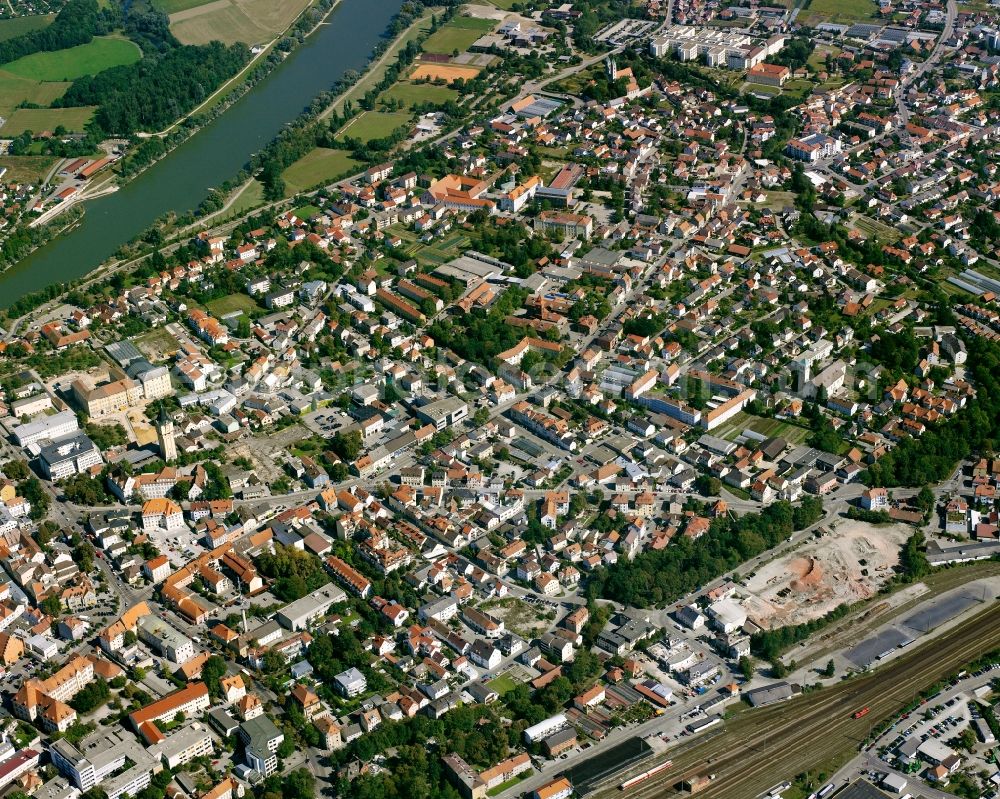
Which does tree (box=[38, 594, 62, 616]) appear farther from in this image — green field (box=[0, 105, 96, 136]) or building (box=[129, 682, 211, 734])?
green field (box=[0, 105, 96, 136])

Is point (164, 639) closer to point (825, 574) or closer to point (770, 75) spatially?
point (825, 574)

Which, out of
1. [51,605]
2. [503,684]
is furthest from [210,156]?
[503,684]

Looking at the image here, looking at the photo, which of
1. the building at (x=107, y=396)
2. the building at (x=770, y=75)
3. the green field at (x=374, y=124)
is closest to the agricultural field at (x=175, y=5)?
the green field at (x=374, y=124)

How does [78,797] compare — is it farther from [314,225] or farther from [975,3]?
[975,3]

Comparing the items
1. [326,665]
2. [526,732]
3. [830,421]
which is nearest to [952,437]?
[830,421]

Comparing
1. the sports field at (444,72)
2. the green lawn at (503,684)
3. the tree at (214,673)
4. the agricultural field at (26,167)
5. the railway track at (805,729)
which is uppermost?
the agricultural field at (26,167)

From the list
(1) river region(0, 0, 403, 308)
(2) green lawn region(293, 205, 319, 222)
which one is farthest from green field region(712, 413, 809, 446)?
(1) river region(0, 0, 403, 308)

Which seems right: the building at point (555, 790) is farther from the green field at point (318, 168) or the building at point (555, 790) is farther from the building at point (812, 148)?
the building at point (812, 148)

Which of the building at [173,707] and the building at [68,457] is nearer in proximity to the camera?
the building at [173,707]
